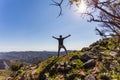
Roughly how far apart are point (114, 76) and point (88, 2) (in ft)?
28.2

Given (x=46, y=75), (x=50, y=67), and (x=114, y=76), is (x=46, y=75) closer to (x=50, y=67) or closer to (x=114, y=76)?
(x=50, y=67)

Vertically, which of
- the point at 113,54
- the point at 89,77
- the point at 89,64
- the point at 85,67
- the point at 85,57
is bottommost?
the point at 89,77

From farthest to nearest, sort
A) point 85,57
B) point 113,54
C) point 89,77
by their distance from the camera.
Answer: point 113,54 < point 85,57 < point 89,77

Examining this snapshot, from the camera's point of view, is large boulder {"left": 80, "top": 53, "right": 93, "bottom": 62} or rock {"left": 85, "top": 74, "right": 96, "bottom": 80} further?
large boulder {"left": 80, "top": 53, "right": 93, "bottom": 62}

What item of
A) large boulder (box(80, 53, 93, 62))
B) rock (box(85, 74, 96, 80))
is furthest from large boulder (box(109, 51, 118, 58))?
rock (box(85, 74, 96, 80))

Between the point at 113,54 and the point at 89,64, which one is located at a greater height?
the point at 113,54

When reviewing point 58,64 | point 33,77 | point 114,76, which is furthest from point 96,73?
point 33,77

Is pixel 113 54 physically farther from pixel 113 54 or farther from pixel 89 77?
pixel 89 77

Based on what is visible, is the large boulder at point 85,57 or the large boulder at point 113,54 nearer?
the large boulder at point 85,57

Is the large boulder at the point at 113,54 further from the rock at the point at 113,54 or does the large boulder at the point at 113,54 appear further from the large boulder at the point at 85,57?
the large boulder at the point at 85,57

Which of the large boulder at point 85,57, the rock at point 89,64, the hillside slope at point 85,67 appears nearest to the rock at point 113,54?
the hillside slope at point 85,67

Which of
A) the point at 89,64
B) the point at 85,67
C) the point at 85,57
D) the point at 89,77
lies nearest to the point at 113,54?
the point at 85,57

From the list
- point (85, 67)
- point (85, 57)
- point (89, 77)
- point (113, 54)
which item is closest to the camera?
point (89, 77)

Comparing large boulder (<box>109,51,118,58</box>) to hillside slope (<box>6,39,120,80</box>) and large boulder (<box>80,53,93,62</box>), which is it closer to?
hillside slope (<box>6,39,120,80</box>)
